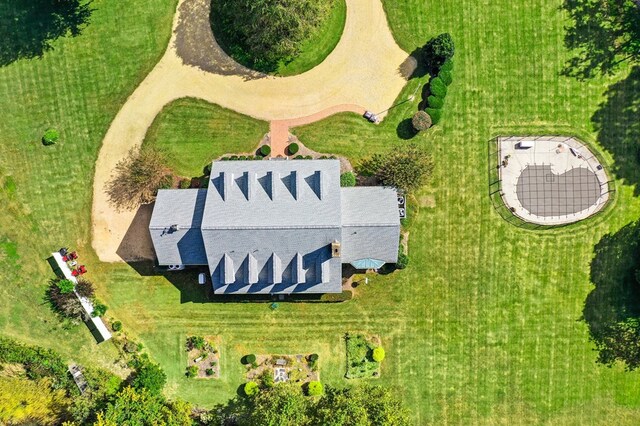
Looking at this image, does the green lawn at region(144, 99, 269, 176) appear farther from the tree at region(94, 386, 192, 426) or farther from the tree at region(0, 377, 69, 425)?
the tree at region(0, 377, 69, 425)

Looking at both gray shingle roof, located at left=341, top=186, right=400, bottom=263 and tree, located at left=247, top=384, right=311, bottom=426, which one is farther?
gray shingle roof, located at left=341, top=186, right=400, bottom=263

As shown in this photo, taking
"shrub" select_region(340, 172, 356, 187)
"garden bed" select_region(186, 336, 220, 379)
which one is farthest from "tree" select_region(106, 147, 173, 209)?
"shrub" select_region(340, 172, 356, 187)

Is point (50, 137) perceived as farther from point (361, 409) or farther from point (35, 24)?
point (361, 409)

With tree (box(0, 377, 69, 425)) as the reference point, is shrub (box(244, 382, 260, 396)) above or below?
above

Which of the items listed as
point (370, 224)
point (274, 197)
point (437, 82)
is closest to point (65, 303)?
point (274, 197)

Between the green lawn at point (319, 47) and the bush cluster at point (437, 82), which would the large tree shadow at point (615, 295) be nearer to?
the bush cluster at point (437, 82)

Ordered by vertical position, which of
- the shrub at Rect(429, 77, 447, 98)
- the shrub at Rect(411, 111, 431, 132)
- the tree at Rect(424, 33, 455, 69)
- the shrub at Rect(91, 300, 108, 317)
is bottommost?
the shrub at Rect(91, 300, 108, 317)

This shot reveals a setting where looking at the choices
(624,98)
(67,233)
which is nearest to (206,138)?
(67,233)
